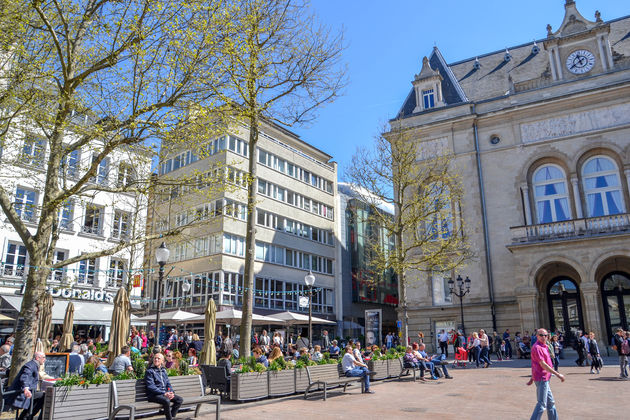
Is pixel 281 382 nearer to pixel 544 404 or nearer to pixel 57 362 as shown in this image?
pixel 57 362

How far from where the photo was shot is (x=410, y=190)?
34688 millimetres

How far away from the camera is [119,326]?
561 inches

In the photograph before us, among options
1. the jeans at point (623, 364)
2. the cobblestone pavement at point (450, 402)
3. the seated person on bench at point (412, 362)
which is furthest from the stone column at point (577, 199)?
the seated person on bench at point (412, 362)

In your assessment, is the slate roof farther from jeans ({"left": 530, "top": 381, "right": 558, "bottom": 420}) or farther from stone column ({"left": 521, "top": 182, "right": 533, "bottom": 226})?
jeans ({"left": 530, "top": 381, "right": 558, "bottom": 420})

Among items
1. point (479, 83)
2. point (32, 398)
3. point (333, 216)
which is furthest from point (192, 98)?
point (333, 216)

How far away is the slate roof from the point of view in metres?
35.4

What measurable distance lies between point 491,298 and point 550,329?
12.7 feet

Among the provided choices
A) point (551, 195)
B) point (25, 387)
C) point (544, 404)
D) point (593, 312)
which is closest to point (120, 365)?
point (25, 387)

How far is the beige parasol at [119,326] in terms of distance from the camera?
45.5 feet

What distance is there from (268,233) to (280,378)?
90.6ft

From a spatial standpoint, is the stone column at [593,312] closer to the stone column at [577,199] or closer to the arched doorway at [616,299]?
the arched doorway at [616,299]

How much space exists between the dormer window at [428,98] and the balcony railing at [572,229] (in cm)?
1221

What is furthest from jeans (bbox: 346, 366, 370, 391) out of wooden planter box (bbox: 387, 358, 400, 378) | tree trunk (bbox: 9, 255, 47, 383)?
tree trunk (bbox: 9, 255, 47, 383)

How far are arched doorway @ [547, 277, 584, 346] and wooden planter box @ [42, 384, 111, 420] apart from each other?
28.0 metres
